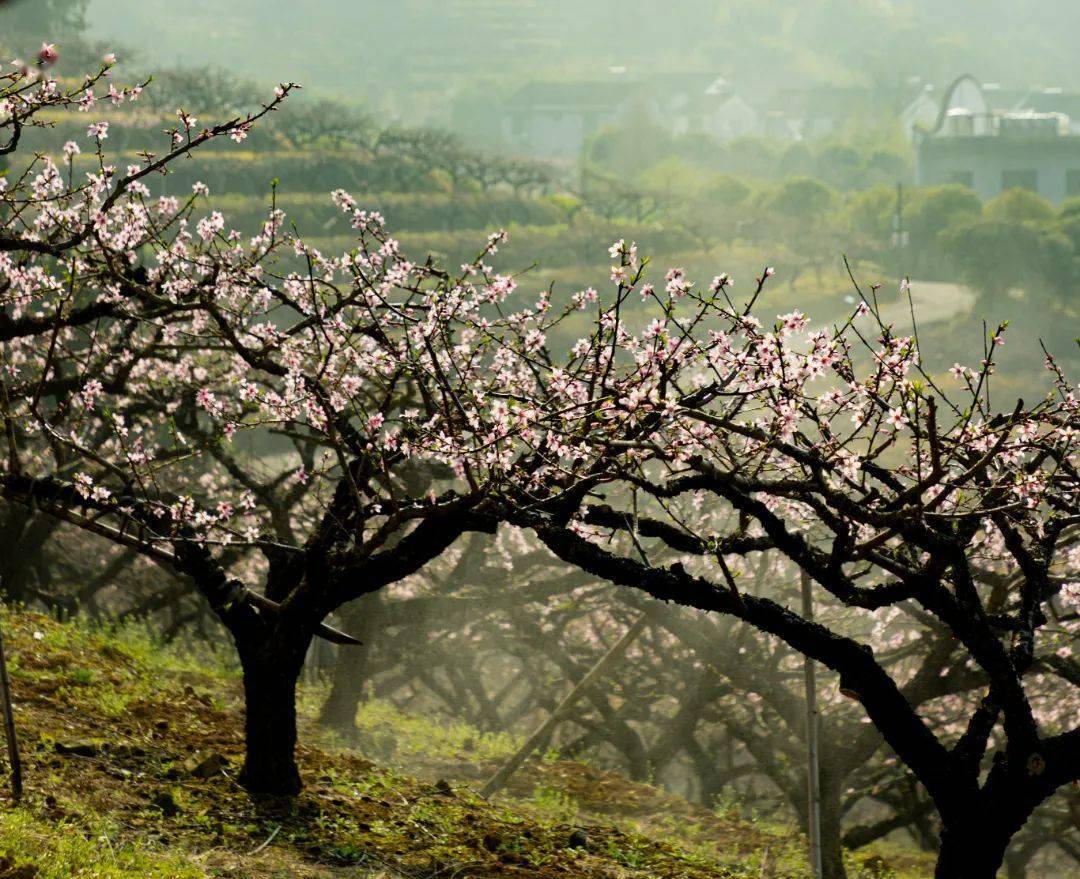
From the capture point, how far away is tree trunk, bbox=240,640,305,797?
9.27 metres

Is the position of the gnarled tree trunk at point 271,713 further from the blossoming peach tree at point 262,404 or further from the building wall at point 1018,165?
the building wall at point 1018,165

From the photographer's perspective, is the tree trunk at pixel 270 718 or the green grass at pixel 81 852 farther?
the tree trunk at pixel 270 718

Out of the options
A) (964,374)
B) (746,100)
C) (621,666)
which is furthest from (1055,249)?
(746,100)

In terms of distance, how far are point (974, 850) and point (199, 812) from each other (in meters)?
4.94

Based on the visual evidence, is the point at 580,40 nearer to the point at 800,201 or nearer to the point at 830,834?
the point at 800,201

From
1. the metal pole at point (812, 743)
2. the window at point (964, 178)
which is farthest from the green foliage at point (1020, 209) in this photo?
the metal pole at point (812, 743)

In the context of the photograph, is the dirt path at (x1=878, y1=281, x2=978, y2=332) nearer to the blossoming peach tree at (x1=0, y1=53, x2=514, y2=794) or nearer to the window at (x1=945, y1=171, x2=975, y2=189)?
the window at (x1=945, y1=171, x2=975, y2=189)

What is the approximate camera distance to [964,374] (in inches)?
318

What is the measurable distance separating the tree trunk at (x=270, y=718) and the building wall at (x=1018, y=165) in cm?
7321

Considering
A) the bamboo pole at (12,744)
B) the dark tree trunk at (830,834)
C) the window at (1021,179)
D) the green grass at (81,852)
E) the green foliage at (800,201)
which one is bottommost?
the dark tree trunk at (830,834)

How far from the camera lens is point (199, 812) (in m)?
8.77

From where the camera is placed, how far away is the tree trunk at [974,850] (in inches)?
311

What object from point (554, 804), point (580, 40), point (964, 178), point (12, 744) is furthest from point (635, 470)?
point (580, 40)

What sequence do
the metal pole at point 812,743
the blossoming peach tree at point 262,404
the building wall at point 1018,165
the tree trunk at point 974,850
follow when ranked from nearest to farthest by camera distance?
1. the tree trunk at point 974,850
2. the blossoming peach tree at point 262,404
3. the metal pole at point 812,743
4. the building wall at point 1018,165
